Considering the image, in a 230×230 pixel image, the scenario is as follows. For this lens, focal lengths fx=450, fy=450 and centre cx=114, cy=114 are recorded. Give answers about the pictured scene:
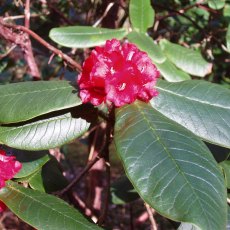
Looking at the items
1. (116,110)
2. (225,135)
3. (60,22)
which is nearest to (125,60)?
(116,110)

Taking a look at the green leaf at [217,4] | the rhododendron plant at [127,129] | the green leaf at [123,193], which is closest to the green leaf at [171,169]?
the rhododendron plant at [127,129]

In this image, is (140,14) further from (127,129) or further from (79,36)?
(127,129)

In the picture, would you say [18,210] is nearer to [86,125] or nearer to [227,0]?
[86,125]

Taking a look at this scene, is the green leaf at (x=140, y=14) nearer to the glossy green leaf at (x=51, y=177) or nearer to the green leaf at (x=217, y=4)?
the green leaf at (x=217, y=4)

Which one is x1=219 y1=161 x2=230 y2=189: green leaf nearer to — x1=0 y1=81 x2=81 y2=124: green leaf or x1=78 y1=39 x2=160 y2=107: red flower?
x1=78 y1=39 x2=160 y2=107: red flower

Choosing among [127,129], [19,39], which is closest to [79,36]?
[19,39]

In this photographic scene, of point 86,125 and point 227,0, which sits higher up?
point 227,0
